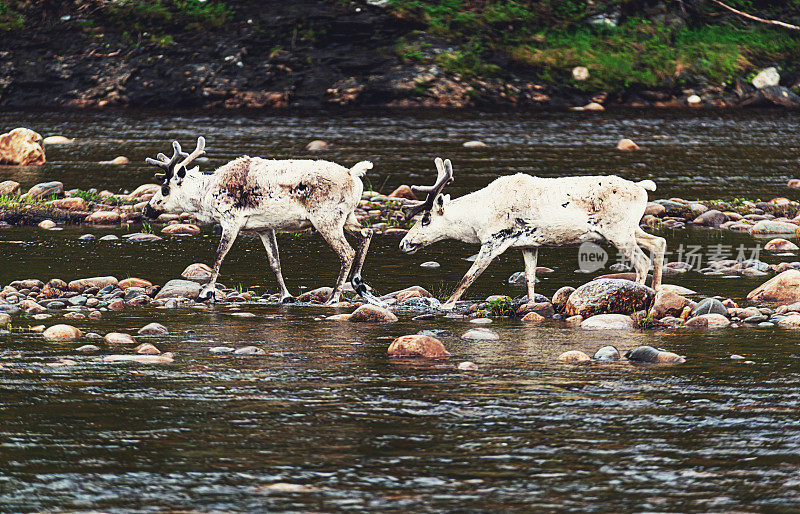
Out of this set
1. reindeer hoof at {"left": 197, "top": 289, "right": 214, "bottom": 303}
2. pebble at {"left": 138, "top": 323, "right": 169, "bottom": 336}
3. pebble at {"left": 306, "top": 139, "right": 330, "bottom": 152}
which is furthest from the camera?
pebble at {"left": 306, "top": 139, "right": 330, "bottom": 152}

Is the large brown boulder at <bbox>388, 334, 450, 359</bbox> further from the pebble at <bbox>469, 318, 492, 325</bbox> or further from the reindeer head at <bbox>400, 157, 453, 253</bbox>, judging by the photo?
the reindeer head at <bbox>400, 157, 453, 253</bbox>

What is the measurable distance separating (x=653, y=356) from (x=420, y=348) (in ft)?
6.90

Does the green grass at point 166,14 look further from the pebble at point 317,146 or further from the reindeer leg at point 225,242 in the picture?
the reindeer leg at point 225,242

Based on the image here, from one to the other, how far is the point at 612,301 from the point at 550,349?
2170mm

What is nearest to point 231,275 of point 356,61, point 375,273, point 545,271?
point 375,273

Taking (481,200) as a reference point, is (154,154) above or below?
below

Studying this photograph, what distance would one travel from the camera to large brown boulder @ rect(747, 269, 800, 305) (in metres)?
13.4

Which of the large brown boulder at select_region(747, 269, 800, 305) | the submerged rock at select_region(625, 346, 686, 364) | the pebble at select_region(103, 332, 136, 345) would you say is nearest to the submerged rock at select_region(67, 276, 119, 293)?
the pebble at select_region(103, 332, 136, 345)

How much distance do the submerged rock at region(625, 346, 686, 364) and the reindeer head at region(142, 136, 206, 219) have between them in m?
7.33

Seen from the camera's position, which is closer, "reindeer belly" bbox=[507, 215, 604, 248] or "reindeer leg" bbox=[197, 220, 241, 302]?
"reindeer belly" bbox=[507, 215, 604, 248]

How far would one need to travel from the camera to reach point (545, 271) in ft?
53.9

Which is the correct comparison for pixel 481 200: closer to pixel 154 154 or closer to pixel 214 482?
pixel 214 482

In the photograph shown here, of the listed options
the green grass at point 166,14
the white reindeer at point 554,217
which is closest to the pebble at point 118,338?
the white reindeer at point 554,217

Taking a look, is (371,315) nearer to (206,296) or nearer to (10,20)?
(206,296)
